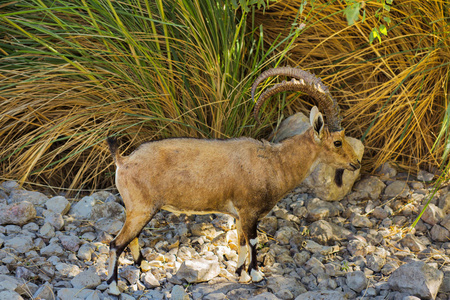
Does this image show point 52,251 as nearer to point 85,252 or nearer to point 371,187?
point 85,252

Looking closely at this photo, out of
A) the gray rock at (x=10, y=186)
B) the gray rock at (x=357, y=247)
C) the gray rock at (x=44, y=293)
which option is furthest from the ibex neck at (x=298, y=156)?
the gray rock at (x=10, y=186)

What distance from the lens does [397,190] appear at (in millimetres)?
5082

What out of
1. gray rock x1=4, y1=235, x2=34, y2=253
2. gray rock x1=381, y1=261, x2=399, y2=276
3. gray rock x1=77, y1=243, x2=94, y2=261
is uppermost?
gray rock x1=4, y1=235, x2=34, y2=253

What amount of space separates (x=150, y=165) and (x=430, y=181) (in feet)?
9.97

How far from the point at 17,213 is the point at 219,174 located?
5.42 feet

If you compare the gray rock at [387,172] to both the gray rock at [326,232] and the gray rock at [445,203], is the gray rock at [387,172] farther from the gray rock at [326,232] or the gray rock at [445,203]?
the gray rock at [326,232]

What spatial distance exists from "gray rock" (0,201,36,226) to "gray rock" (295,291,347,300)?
217 centimetres

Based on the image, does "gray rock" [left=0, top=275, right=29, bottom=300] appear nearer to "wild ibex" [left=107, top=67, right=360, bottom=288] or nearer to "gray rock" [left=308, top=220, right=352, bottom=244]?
"wild ibex" [left=107, top=67, right=360, bottom=288]

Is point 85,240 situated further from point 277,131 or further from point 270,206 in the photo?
point 277,131

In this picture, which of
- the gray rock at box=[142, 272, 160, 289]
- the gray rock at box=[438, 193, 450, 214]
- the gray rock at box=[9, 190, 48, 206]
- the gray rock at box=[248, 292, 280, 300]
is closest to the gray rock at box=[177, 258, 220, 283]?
the gray rock at box=[142, 272, 160, 289]

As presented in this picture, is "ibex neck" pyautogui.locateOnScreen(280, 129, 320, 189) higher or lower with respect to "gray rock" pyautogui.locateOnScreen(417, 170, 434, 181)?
higher

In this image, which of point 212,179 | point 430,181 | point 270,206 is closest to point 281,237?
point 270,206

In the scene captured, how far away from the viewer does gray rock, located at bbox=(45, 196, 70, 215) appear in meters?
4.32

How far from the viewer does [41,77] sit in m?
4.71
